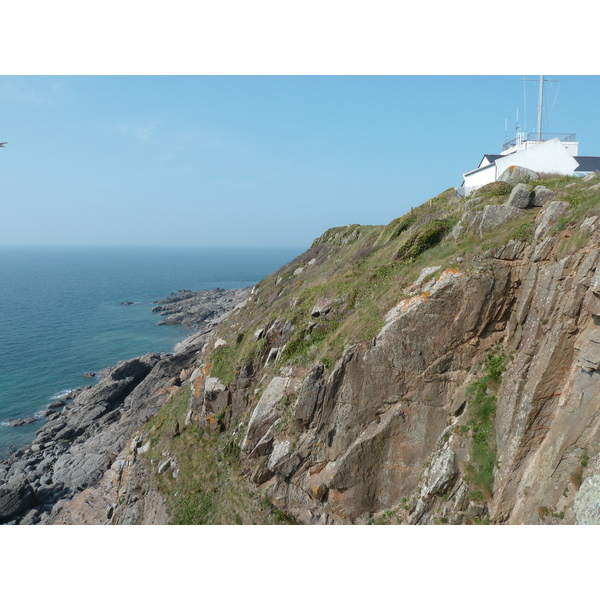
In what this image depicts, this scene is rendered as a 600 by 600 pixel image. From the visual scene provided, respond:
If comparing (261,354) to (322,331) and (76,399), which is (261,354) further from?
(76,399)

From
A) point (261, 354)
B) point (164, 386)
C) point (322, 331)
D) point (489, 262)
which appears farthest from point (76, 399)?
point (489, 262)

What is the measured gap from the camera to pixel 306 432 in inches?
869

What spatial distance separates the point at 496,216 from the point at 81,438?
44.1 metres

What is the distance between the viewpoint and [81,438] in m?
40.7

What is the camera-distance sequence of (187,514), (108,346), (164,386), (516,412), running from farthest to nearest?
(108,346)
(164,386)
(187,514)
(516,412)

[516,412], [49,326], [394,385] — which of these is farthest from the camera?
[49,326]

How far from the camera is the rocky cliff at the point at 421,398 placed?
48.6 feet

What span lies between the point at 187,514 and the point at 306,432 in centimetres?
954

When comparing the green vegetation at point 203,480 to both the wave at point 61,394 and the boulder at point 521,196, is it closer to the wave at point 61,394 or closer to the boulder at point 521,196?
the boulder at point 521,196

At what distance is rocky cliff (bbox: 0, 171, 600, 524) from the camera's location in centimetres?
1483

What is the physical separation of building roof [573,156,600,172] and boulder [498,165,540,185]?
5.43m

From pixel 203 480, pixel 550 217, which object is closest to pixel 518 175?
pixel 550 217

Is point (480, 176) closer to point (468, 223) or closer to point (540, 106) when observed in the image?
point (540, 106)

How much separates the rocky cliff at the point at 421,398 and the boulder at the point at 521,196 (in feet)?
0.37
